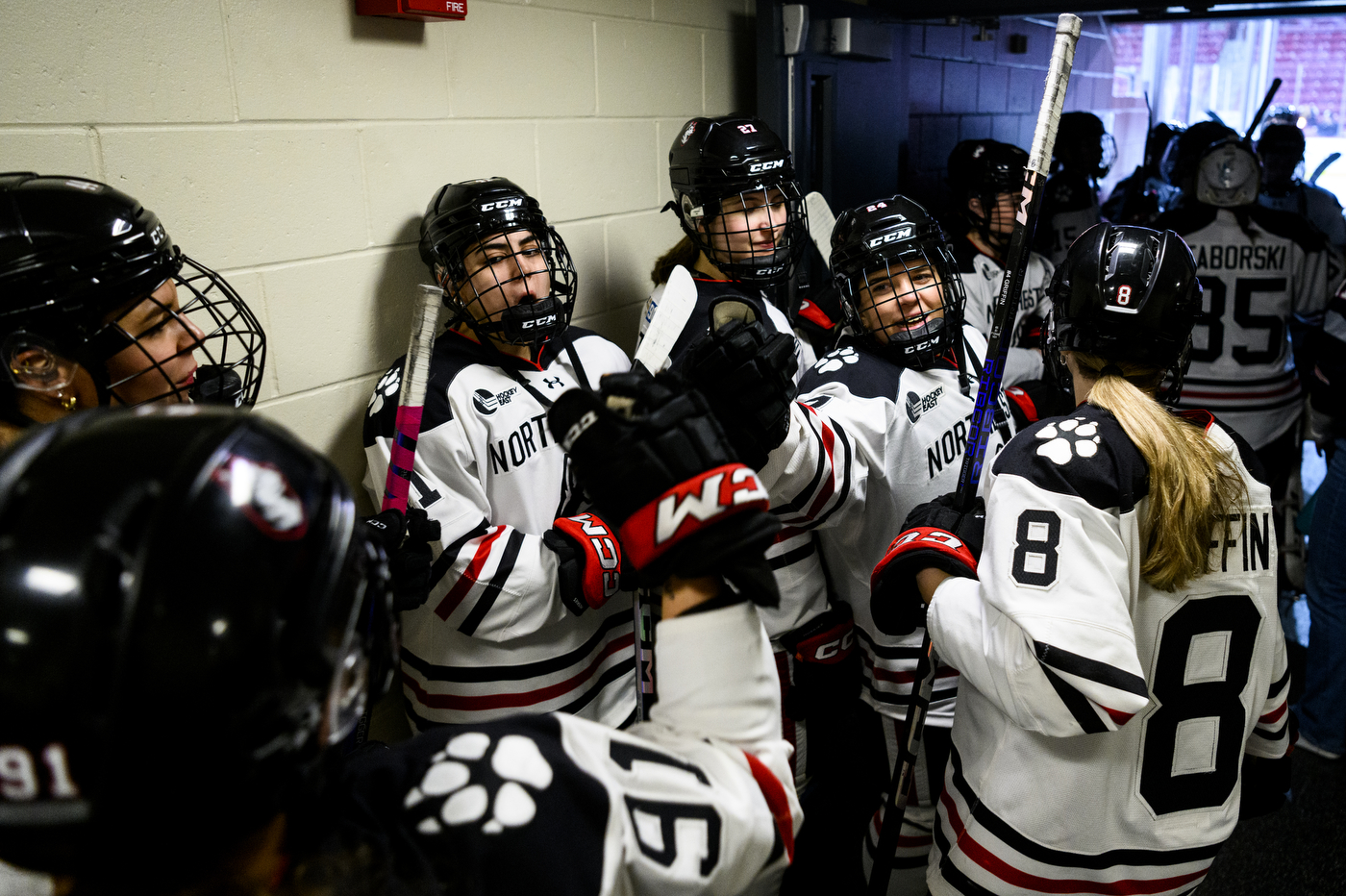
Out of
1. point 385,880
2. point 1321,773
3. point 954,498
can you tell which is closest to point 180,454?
point 385,880

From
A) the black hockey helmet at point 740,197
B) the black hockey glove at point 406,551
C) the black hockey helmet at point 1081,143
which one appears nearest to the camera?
the black hockey glove at point 406,551

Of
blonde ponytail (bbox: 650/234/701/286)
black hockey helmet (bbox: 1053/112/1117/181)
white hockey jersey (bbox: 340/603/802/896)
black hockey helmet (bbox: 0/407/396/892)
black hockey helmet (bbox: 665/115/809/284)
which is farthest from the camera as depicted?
black hockey helmet (bbox: 1053/112/1117/181)

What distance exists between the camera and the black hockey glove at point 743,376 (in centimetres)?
136

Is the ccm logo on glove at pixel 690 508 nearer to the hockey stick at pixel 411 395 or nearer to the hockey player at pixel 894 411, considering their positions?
the hockey stick at pixel 411 395

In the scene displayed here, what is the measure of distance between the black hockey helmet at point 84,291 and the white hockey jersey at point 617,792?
2.08ft

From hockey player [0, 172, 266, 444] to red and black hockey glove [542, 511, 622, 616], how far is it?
68 cm

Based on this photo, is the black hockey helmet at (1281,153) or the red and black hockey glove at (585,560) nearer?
the red and black hockey glove at (585,560)

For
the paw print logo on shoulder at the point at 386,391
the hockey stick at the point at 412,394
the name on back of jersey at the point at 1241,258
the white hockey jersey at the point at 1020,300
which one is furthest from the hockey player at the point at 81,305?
the name on back of jersey at the point at 1241,258

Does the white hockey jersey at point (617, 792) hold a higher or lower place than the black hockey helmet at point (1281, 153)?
lower

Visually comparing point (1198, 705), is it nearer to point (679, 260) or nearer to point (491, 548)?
point (491, 548)

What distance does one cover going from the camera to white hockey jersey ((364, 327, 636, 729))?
1606 mm

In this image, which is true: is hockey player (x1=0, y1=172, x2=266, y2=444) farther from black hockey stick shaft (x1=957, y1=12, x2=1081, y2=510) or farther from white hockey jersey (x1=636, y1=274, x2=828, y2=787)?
black hockey stick shaft (x1=957, y1=12, x2=1081, y2=510)

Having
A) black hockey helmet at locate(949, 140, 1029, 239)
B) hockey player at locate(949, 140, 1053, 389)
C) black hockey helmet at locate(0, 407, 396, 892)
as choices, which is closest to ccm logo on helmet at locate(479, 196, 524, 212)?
black hockey helmet at locate(0, 407, 396, 892)

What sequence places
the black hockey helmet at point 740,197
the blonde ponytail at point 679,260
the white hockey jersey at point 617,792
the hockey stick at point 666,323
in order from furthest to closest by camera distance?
the blonde ponytail at point 679,260, the black hockey helmet at point 740,197, the hockey stick at point 666,323, the white hockey jersey at point 617,792
